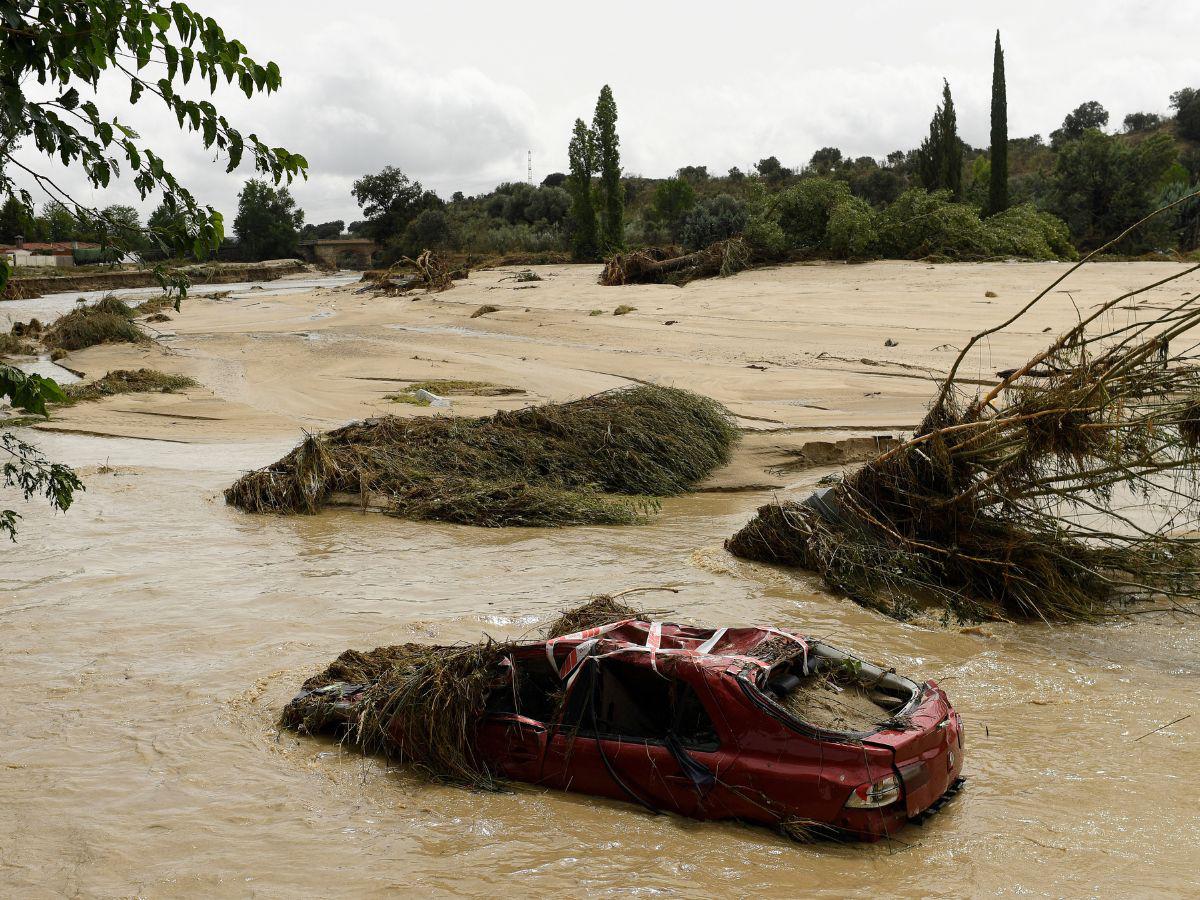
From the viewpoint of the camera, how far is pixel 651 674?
5.95 metres

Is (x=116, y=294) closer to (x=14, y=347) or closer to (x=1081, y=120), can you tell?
(x=14, y=347)

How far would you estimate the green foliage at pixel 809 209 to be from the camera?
34219mm

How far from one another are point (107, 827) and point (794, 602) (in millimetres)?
6346

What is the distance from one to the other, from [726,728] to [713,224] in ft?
116

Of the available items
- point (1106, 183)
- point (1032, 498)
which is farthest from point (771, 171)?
point (1032, 498)

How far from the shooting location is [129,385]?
2380 centimetres

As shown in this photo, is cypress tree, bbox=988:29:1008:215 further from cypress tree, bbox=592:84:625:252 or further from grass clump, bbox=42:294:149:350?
grass clump, bbox=42:294:149:350

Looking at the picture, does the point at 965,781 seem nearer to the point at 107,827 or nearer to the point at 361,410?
the point at 107,827

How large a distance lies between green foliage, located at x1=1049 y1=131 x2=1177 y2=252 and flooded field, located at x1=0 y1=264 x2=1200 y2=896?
22.3m

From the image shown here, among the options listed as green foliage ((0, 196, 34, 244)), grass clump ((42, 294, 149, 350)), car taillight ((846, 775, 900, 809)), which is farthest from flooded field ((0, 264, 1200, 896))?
grass clump ((42, 294, 149, 350))

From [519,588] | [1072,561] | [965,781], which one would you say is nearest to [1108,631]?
[1072,561]

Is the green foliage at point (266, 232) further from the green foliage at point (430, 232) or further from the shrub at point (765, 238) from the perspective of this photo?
the shrub at point (765, 238)

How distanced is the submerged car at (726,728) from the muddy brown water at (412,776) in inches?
8.2

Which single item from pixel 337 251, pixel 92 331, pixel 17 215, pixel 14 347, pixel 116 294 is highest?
pixel 337 251
